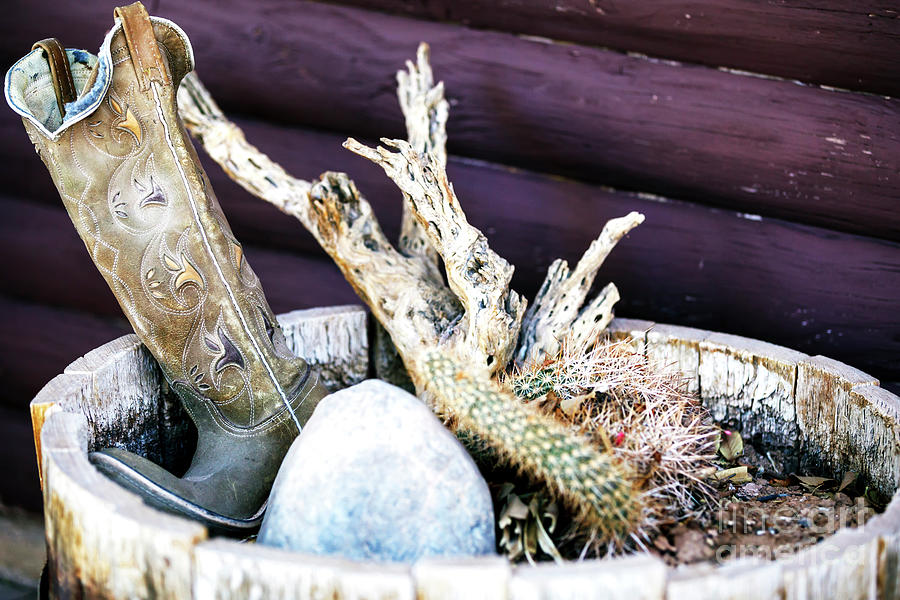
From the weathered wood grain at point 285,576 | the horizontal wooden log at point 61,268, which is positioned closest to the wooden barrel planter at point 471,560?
the weathered wood grain at point 285,576

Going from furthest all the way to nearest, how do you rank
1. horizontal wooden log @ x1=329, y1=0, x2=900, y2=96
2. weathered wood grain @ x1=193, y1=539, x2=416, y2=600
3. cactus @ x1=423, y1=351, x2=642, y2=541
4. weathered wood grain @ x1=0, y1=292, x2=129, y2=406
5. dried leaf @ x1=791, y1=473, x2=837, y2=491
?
weathered wood grain @ x1=0, y1=292, x2=129, y2=406
horizontal wooden log @ x1=329, y1=0, x2=900, y2=96
dried leaf @ x1=791, y1=473, x2=837, y2=491
cactus @ x1=423, y1=351, x2=642, y2=541
weathered wood grain @ x1=193, y1=539, x2=416, y2=600

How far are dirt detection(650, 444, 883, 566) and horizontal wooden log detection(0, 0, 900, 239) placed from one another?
64cm

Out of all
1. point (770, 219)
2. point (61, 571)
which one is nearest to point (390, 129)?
point (770, 219)

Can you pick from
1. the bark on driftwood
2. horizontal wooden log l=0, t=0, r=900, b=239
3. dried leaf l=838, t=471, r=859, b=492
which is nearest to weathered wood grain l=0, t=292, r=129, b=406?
horizontal wooden log l=0, t=0, r=900, b=239

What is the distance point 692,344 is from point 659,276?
383 millimetres

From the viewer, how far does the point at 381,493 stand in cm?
118

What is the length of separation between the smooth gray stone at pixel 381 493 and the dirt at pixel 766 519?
12.1 inches

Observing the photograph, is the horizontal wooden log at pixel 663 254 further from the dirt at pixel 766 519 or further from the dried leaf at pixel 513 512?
the dried leaf at pixel 513 512

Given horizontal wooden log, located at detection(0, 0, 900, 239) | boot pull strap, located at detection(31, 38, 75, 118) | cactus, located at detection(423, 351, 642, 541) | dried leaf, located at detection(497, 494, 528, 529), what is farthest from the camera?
horizontal wooden log, located at detection(0, 0, 900, 239)

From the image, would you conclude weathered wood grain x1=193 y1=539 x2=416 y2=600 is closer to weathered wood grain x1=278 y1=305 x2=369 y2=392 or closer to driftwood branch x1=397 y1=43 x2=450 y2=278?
weathered wood grain x1=278 y1=305 x2=369 y2=392

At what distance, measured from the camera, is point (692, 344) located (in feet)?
5.38

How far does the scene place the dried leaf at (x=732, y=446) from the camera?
5.18 feet

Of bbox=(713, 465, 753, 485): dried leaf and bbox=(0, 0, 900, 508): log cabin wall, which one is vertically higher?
bbox=(0, 0, 900, 508): log cabin wall

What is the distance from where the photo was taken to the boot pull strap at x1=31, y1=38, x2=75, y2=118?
1.38m
